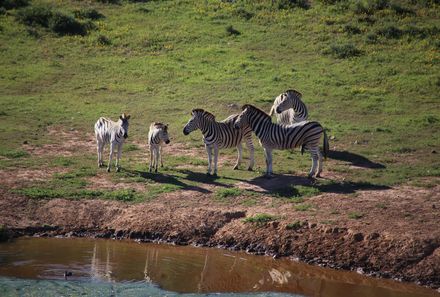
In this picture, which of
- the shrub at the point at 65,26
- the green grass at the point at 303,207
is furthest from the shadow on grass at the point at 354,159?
the shrub at the point at 65,26

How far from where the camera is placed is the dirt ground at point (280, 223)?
16.4 metres

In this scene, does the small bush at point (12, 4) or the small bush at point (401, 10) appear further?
the small bush at point (12, 4)

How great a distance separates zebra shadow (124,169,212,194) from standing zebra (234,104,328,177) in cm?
221

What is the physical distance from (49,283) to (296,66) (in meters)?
19.4

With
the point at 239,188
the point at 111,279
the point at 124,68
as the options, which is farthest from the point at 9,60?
the point at 111,279

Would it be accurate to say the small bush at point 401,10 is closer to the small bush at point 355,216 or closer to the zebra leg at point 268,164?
the zebra leg at point 268,164

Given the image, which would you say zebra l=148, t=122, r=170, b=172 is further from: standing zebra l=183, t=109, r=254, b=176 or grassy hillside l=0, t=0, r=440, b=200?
standing zebra l=183, t=109, r=254, b=176

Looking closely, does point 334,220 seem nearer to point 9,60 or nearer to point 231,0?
point 9,60

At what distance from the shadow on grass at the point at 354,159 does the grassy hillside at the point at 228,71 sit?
0.11 feet

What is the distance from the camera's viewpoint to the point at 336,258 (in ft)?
54.6

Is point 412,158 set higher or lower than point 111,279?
higher

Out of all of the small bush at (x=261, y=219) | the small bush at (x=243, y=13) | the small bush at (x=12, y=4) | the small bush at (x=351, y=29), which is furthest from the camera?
the small bush at (x=12, y=4)

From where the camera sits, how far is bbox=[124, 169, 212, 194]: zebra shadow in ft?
66.1

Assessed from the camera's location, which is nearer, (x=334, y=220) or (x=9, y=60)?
(x=334, y=220)
